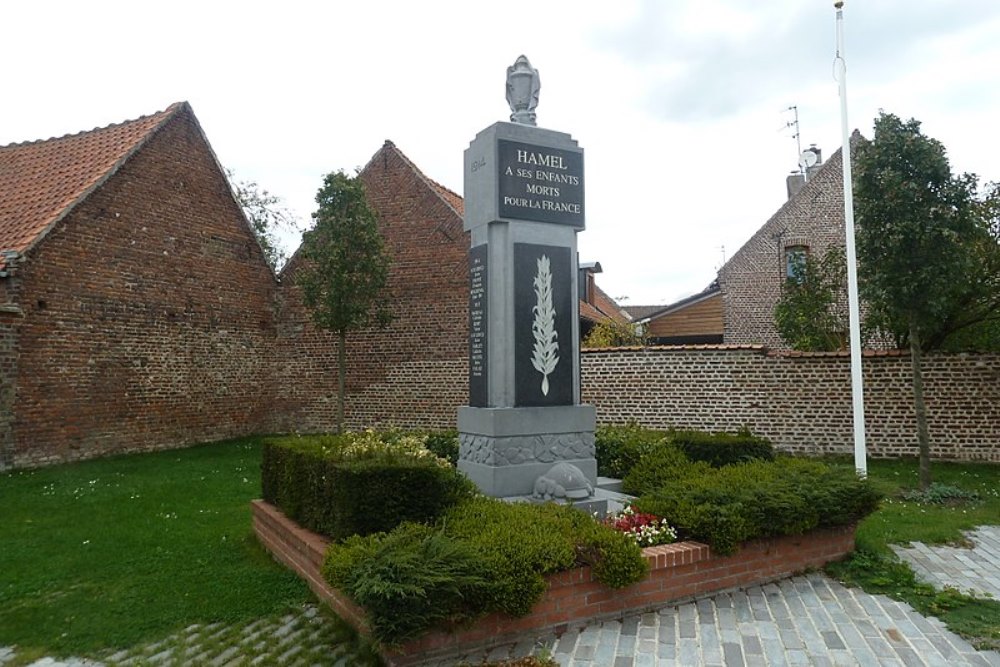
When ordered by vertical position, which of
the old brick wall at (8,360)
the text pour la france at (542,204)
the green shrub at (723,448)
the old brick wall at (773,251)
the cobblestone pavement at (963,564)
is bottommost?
the cobblestone pavement at (963,564)

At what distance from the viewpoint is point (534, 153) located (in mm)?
7312

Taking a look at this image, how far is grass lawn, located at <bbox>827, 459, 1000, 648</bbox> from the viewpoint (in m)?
4.78

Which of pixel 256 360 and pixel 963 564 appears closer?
pixel 963 564

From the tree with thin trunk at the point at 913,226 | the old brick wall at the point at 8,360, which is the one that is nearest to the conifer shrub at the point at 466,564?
the tree with thin trunk at the point at 913,226

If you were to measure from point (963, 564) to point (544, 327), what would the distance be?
453cm

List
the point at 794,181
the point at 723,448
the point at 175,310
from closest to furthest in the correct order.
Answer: the point at 723,448, the point at 175,310, the point at 794,181

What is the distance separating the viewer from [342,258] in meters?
14.6

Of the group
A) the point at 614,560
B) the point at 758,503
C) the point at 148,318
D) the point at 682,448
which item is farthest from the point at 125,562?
the point at 148,318

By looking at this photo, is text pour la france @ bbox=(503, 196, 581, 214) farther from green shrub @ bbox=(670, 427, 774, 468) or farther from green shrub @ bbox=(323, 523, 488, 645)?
green shrub @ bbox=(323, 523, 488, 645)

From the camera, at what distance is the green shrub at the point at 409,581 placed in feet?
12.0

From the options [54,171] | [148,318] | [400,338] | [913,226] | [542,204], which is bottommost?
[400,338]

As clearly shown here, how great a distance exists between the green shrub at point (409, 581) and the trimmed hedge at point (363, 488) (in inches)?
21.1

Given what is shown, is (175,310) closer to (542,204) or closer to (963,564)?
(542,204)

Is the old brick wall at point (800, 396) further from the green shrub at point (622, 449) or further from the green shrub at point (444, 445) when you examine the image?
the green shrub at point (444, 445)
